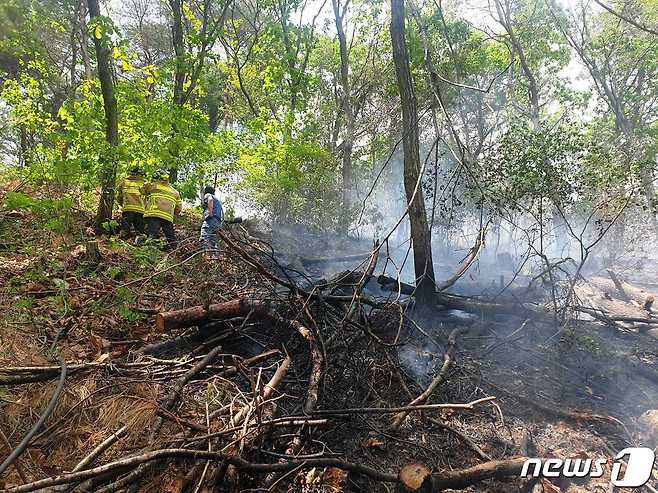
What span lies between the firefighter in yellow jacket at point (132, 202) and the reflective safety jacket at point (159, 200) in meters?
0.12

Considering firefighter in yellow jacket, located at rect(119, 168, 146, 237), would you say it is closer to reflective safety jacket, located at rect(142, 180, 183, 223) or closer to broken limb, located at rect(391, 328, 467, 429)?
reflective safety jacket, located at rect(142, 180, 183, 223)

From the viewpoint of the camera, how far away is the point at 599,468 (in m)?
3.18

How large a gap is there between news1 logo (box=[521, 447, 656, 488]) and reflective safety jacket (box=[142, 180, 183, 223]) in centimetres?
623

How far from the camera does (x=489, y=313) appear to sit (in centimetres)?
634

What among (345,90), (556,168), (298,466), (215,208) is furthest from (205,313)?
(345,90)

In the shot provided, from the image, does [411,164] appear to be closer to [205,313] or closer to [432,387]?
[432,387]

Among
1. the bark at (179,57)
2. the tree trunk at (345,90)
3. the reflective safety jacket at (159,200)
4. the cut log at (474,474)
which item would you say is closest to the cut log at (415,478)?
the cut log at (474,474)

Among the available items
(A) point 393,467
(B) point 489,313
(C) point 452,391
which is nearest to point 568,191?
(B) point 489,313

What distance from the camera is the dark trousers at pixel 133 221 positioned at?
6816mm

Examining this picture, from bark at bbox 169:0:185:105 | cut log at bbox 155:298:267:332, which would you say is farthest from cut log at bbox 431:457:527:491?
bark at bbox 169:0:185:105

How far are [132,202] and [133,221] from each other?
358mm

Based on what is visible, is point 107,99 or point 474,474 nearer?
point 474,474

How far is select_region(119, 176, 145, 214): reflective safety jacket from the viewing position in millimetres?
6629

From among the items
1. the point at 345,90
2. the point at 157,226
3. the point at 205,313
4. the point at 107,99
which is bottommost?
the point at 205,313
